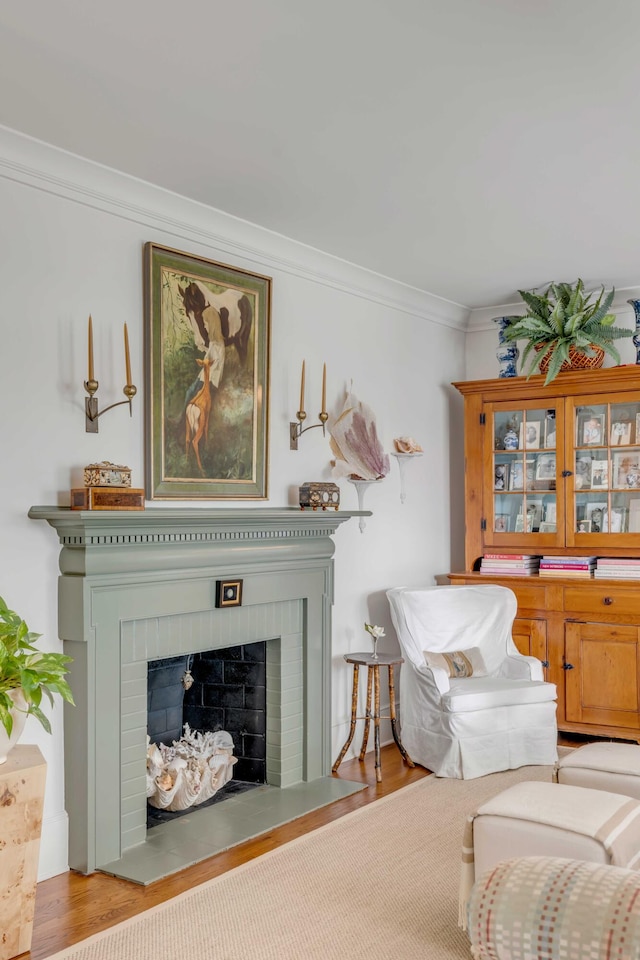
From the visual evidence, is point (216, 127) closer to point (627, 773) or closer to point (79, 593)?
point (79, 593)

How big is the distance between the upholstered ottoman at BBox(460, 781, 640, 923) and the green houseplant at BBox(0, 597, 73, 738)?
1284 millimetres

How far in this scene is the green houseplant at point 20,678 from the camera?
2.46m

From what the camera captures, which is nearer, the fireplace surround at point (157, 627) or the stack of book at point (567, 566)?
the fireplace surround at point (157, 627)

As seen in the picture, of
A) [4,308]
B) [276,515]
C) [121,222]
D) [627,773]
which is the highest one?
[121,222]

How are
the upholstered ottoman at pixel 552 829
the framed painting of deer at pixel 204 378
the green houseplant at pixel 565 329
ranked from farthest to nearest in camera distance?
the green houseplant at pixel 565 329, the framed painting of deer at pixel 204 378, the upholstered ottoman at pixel 552 829

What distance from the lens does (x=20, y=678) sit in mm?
2484

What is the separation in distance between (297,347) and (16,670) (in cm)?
226

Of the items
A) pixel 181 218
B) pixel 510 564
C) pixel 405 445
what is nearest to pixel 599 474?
pixel 510 564

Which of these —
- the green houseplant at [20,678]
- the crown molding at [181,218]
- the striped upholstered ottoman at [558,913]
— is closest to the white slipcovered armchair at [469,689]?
the crown molding at [181,218]

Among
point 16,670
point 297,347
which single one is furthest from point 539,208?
point 16,670

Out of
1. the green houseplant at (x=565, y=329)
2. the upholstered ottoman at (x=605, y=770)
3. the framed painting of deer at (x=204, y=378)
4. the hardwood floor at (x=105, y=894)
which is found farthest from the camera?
the green houseplant at (x=565, y=329)

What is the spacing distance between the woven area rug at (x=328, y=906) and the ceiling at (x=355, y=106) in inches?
98.6

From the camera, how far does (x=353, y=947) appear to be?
255 centimetres

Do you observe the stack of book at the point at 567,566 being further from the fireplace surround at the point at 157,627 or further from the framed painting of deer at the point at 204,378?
the framed painting of deer at the point at 204,378
